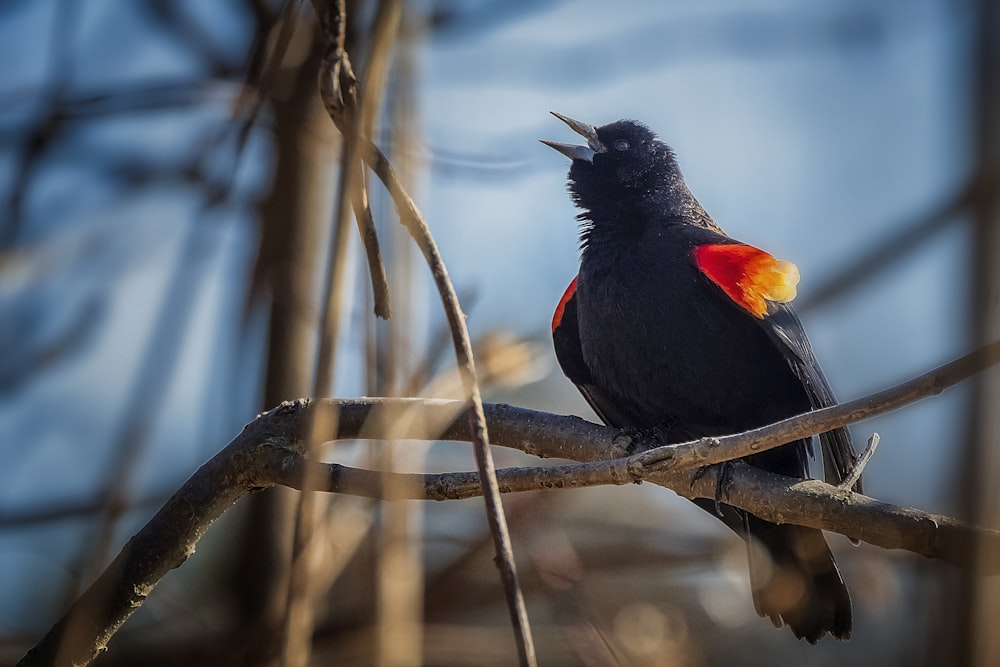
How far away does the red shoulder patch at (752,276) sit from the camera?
9.95 feet

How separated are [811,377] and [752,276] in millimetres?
383

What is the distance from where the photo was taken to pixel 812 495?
2037 millimetres

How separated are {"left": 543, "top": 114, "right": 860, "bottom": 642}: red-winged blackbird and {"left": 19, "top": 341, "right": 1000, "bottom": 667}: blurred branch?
0.85 m

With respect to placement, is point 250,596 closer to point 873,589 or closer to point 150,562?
point 150,562

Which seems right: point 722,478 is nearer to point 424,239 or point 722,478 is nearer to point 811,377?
point 811,377

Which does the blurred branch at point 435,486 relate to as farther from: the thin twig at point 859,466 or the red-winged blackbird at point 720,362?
the red-winged blackbird at point 720,362

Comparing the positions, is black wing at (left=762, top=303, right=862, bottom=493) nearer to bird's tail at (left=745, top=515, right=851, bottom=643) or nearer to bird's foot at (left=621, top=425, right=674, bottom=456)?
bird's tail at (left=745, top=515, right=851, bottom=643)

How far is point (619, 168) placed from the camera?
3.76m

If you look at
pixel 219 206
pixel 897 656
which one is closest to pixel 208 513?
pixel 219 206

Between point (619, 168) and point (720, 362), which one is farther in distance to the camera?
point (619, 168)

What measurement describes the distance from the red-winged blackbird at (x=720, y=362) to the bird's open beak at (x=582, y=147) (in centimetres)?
50

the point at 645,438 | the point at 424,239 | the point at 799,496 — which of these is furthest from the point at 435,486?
the point at 645,438

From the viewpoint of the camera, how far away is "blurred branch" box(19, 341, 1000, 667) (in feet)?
5.36

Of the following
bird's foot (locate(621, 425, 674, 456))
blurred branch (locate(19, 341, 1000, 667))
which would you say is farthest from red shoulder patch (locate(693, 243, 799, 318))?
blurred branch (locate(19, 341, 1000, 667))
